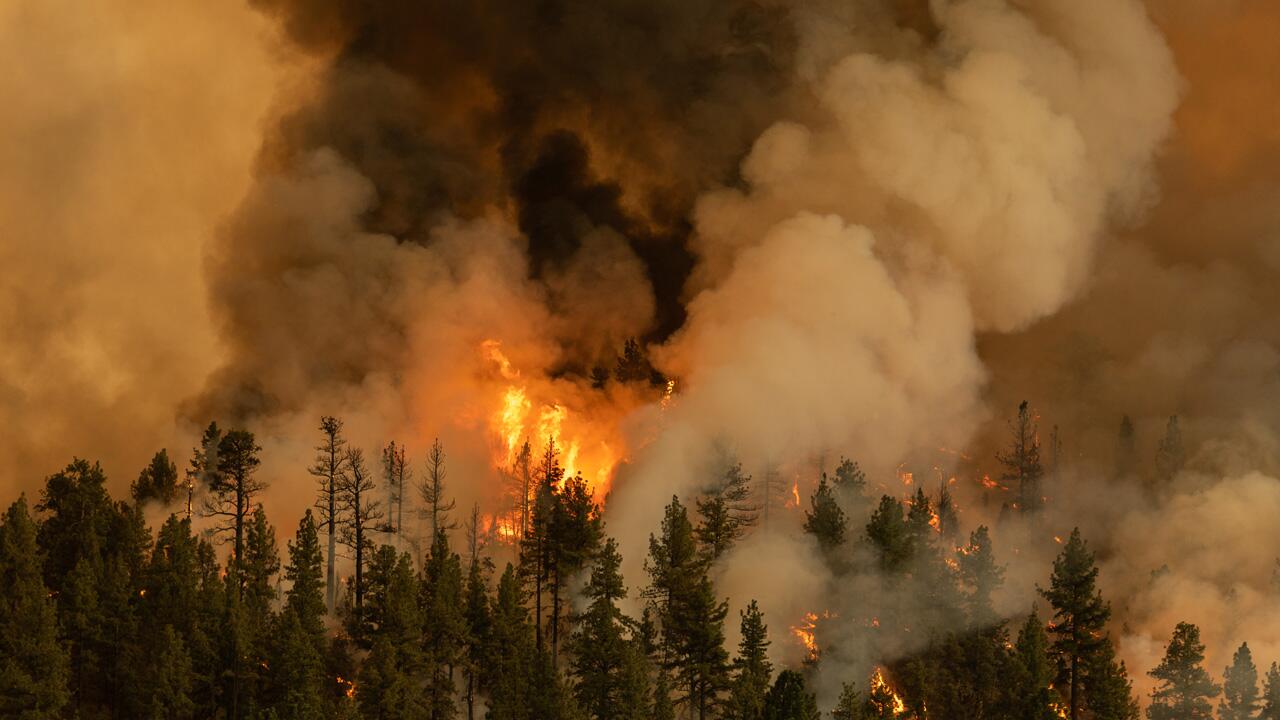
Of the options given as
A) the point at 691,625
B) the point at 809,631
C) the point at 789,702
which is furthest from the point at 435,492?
the point at 789,702

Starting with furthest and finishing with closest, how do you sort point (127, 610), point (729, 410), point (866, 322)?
point (866, 322) → point (729, 410) → point (127, 610)

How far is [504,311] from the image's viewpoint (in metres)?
96.2

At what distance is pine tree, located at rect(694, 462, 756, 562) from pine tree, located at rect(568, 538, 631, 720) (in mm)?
5608

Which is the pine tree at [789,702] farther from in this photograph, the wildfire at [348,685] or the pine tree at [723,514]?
the wildfire at [348,685]

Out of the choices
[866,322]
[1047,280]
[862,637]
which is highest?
[1047,280]

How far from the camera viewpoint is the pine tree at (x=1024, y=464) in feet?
297

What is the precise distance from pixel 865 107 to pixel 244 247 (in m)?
41.4

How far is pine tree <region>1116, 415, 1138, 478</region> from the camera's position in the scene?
3679 inches

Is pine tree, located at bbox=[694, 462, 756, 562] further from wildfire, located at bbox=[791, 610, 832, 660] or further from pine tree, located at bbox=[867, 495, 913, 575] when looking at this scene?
pine tree, located at bbox=[867, 495, 913, 575]

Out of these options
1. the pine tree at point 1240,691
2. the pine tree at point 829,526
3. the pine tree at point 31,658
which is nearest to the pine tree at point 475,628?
the pine tree at point 31,658

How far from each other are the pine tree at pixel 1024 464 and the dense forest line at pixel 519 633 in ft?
58.9

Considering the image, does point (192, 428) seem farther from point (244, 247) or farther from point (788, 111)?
point (788, 111)

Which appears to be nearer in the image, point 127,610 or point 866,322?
point 127,610

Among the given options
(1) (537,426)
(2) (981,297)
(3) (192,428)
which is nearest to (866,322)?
(2) (981,297)
